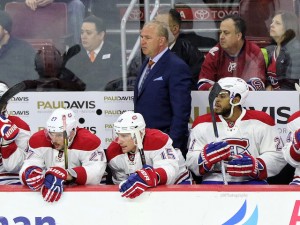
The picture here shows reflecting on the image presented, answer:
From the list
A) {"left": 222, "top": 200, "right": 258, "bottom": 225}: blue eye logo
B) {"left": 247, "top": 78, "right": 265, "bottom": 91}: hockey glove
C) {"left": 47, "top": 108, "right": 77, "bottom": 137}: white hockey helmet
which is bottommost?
{"left": 222, "top": 200, "right": 258, "bottom": 225}: blue eye logo

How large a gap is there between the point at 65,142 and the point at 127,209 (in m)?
0.83

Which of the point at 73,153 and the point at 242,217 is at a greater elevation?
the point at 73,153

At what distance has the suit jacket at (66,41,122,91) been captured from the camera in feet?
27.2

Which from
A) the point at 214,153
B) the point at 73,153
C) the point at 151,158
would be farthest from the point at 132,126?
the point at 214,153

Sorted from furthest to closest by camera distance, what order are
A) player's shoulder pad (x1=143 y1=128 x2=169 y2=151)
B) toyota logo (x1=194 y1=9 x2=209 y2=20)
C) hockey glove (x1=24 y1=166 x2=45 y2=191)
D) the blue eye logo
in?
toyota logo (x1=194 y1=9 x2=209 y2=20) → player's shoulder pad (x1=143 y1=128 x2=169 y2=151) → hockey glove (x1=24 y1=166 x2=45 y2=191) → the blue eye logo

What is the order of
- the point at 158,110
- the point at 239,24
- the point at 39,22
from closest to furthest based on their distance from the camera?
the point at 158,110 < the point at 239,24 < the point at 39,22

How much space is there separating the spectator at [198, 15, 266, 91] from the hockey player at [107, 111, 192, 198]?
1.00m

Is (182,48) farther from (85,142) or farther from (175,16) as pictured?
(85,142)

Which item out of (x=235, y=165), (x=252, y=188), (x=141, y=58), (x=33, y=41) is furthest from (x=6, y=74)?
(x=252, y=188)

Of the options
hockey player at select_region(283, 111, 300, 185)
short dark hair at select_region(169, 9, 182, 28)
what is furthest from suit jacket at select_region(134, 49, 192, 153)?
hockey player at select_region(283, 111, 300, 185)

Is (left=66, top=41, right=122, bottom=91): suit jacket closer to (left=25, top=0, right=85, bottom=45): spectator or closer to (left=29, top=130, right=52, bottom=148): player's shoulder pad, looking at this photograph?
(left=25, top=0, right=85, bottom=45): spectator

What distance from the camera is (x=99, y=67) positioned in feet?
27.3

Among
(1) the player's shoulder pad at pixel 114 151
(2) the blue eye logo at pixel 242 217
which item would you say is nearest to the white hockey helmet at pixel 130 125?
(1) the player's shoulder pad at pixel 114 151

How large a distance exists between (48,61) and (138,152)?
172 centimetres
